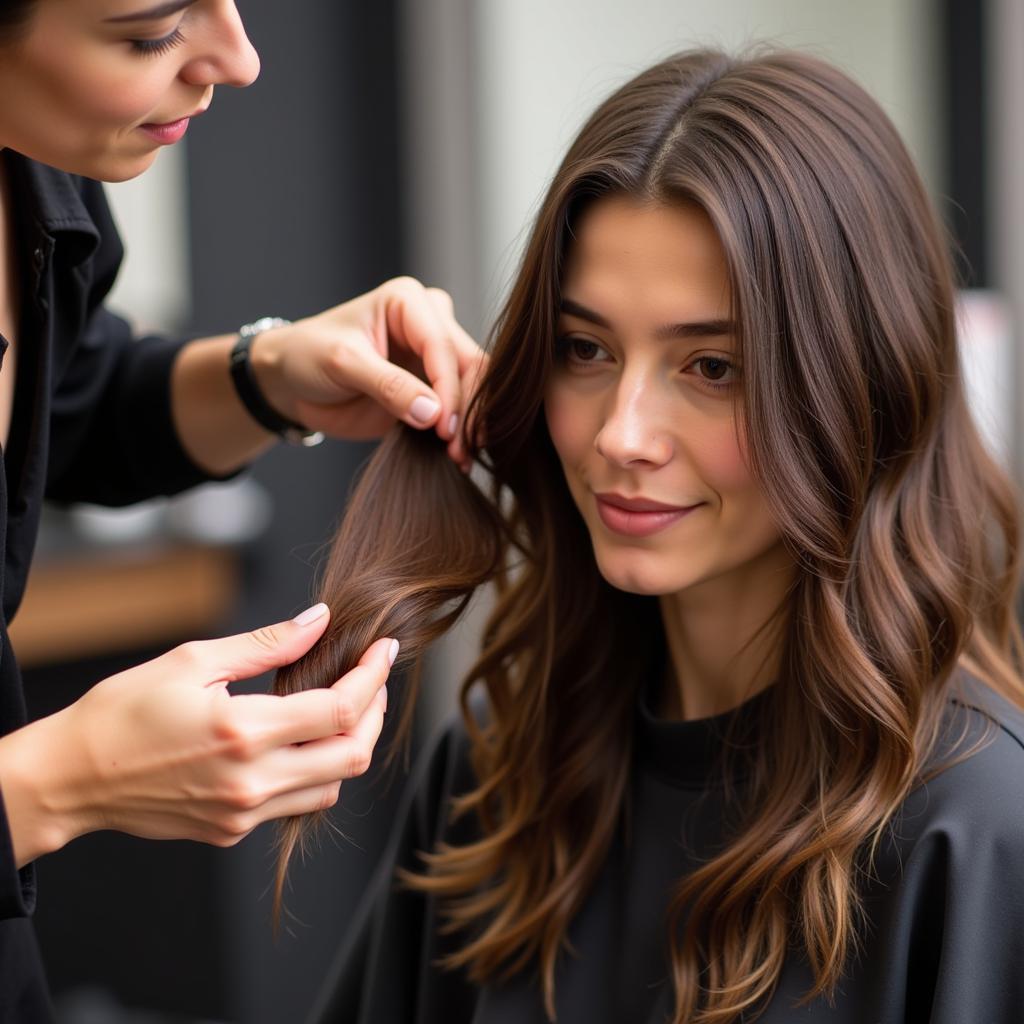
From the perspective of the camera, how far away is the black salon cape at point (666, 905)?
961mm

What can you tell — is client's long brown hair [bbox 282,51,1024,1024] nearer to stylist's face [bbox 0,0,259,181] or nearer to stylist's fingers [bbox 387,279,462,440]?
stylist's fingers [bbox 387,279,462,440]

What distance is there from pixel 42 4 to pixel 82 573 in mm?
1604

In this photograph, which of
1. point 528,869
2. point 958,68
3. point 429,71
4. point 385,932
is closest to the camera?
point 528,869

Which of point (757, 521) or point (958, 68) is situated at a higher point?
point (958, 68)

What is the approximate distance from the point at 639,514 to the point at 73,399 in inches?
24.7

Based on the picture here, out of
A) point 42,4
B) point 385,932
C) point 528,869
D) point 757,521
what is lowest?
point 385,932

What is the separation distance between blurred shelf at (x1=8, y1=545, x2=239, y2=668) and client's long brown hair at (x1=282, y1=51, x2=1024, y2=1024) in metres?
1.27

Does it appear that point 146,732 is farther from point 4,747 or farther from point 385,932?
point 385,932

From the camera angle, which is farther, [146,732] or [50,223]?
[50,223]

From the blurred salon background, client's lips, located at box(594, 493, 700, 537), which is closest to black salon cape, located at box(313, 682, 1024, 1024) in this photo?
client's lips, located at box(594, 493, 700, 537)

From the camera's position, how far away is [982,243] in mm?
3213

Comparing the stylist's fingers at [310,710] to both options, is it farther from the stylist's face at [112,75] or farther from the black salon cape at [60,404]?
the stylist's face at [112,75]

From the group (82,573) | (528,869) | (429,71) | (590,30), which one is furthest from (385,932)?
(590,30)

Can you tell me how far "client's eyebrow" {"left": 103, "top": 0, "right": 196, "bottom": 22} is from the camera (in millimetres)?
833
